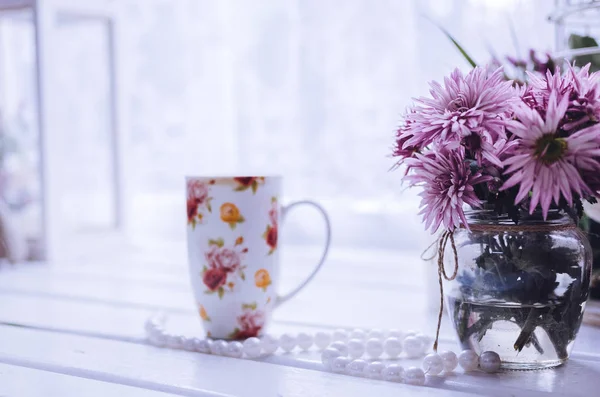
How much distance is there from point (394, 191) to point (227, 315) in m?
0.60

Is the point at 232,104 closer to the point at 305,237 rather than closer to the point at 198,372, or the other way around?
the point at 305,237

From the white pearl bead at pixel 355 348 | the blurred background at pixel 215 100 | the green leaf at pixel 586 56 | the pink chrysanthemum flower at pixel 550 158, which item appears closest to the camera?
the pink chrysanthemum flower at pixel 550 158

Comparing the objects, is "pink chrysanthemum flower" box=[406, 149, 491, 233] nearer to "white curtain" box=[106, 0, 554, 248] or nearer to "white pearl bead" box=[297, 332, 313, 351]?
"white pearl bead" box=[297, 332, 313, 351]

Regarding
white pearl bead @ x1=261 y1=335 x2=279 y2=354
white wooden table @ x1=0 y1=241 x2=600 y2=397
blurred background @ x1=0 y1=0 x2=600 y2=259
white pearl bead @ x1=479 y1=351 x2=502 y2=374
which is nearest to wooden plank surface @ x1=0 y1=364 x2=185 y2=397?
white wooden table @ x1=0 y1=241 x2=600 y2=397

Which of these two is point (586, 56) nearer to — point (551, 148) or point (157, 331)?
point (551, 148)

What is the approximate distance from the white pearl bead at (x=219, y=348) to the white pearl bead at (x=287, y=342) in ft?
0.14

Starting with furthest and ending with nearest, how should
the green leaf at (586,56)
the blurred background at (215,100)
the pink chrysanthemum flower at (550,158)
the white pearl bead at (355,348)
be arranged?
the blurred background at (215,100) → the green leaf at (586,56) → the white pearl bead at (355,348) → the pink chrysanthemum flower at (550,158)

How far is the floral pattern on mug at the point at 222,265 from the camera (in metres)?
0.55

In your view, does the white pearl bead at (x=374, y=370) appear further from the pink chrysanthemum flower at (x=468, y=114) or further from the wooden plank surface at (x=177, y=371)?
the pink chrysanthemum flower at (x=468, y=114)

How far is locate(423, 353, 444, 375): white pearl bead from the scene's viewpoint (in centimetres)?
→ 47

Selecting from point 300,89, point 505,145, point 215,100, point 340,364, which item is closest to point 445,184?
point 505,145

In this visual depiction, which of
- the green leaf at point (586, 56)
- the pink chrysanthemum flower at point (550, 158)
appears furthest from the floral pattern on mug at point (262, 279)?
the green leaf at point (586, 56)

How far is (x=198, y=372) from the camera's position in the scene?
48 cm

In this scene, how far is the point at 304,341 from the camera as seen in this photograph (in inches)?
21.4
